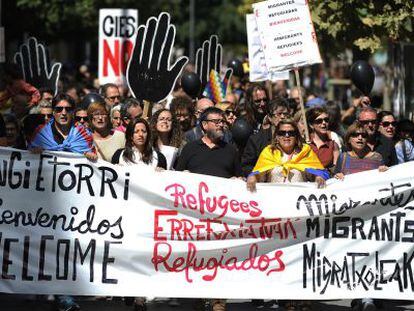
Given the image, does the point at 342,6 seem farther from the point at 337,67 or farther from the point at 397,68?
the point at 337,67

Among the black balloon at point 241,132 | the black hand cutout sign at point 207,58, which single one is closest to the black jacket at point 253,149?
the black balloon at point 241,132

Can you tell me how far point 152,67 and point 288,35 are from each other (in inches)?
55.1

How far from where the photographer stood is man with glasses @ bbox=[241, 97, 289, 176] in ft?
35.7

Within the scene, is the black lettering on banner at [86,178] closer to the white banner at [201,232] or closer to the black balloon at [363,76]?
the white banner at [201,232]

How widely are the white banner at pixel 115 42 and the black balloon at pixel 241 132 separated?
6.17m

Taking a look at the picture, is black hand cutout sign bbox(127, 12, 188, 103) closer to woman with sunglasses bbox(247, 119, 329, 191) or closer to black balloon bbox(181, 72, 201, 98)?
woman with sunglasses bbox(247, 119, 329, 191)

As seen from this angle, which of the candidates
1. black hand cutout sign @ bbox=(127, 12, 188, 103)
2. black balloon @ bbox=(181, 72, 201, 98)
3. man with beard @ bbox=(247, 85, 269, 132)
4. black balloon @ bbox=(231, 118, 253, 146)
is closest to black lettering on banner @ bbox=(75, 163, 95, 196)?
black balloon @ bbox=(231, 118, 253, 146)

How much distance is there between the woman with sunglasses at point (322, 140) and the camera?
11.1m

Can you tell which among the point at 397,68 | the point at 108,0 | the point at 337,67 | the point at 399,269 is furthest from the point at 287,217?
the point at 337,67

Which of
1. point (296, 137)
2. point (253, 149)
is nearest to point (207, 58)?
point (253, 149)

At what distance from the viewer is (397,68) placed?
17641 millimetres

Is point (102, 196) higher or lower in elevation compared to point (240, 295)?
higher

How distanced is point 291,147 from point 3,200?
2375 millimetres

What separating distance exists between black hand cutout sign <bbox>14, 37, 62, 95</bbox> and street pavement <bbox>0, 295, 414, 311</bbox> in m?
5.28
